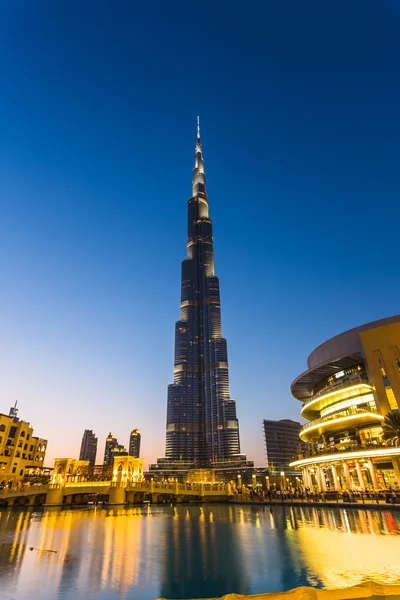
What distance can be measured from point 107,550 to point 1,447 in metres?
89.3

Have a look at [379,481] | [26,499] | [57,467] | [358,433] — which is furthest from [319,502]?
[26,499]

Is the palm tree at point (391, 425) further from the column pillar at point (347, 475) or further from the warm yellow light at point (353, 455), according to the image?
the column pillar at point (347, 475)

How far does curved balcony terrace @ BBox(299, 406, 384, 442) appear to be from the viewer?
205ft

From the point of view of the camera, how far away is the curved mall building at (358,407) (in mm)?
58531

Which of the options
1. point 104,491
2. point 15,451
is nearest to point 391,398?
point 104,491

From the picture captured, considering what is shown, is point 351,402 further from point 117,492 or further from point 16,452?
point 16,452

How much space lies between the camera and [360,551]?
58.9 feet

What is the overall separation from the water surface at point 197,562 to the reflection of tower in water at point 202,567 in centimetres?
4

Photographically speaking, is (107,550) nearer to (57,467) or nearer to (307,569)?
(307,569)

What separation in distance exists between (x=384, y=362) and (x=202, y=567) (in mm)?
55670

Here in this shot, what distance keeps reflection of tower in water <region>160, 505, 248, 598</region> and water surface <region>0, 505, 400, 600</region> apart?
4cm

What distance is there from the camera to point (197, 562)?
1841 centimetres

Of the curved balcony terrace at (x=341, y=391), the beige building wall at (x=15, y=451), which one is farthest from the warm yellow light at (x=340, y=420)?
the beige building wall at (x=15, y=451)

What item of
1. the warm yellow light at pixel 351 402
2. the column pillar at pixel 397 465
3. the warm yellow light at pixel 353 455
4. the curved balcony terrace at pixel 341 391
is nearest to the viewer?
the warm yellow light at pixel 353 455
